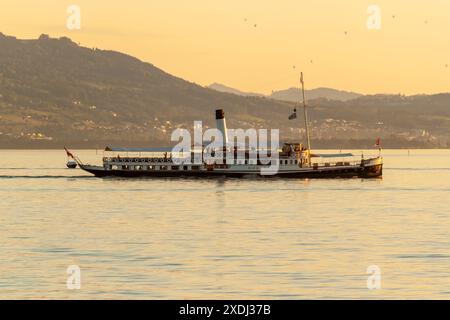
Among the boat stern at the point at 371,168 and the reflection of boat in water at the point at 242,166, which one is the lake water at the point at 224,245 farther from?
the boat stern at the point at 371,168

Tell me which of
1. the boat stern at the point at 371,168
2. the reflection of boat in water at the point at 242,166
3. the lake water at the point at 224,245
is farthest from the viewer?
the boat stern at the point at 371,168

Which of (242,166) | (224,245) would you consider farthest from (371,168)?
(224,245)

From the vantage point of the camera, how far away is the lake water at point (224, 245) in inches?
1982

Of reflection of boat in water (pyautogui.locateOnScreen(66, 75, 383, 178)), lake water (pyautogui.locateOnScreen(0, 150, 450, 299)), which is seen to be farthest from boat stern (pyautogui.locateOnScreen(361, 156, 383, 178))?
lake water (pyautogui.locateOnScreen(0, 150, 450, 299))

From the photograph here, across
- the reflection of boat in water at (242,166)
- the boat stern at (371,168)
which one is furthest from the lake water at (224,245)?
the boat stern at (371,168)

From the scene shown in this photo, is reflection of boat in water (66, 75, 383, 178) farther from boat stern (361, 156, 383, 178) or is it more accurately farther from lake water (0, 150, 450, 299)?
lake water (0, 150, 450, 299)

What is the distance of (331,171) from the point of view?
598 ft

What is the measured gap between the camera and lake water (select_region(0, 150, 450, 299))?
50.3 meters

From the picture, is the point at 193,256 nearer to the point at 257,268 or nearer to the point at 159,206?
the point at 257,268

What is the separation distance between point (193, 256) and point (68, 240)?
14.5 metres

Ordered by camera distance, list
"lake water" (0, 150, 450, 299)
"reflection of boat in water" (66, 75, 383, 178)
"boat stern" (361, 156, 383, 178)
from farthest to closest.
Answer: "boat stern" (361, 156, 383, 178) → "reflection of boat in water" (66, 75, 383, 178) → "lake water" (0, 150, 450, 299)

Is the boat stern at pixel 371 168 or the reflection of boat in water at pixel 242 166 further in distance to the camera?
the boat stern at pixel 371 168
